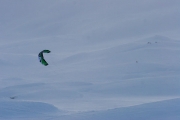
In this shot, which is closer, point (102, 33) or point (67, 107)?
point (67, 107)

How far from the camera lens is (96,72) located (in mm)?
5551

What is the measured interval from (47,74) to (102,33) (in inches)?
207

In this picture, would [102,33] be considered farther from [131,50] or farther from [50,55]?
[131,50]

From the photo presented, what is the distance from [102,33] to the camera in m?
10.9

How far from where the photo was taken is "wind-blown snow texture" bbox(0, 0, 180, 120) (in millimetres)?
3143

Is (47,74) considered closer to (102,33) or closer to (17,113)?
(17,113)

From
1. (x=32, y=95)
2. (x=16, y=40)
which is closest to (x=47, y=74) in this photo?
(x=32, y=95)

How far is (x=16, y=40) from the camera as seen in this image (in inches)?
446

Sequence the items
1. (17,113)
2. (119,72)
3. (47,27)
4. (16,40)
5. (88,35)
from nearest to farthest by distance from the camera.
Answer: (17,113)
(119,72)
(88,35)
(16,40)
(47,27)

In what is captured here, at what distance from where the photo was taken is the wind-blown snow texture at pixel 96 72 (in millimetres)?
3143

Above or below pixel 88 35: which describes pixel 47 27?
above

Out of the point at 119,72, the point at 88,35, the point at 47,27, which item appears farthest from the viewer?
the point at 47,27

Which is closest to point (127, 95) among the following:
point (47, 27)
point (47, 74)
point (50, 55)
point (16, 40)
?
point (47, 74)

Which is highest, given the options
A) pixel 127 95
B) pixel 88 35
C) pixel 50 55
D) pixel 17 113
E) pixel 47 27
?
pixel 47 27
